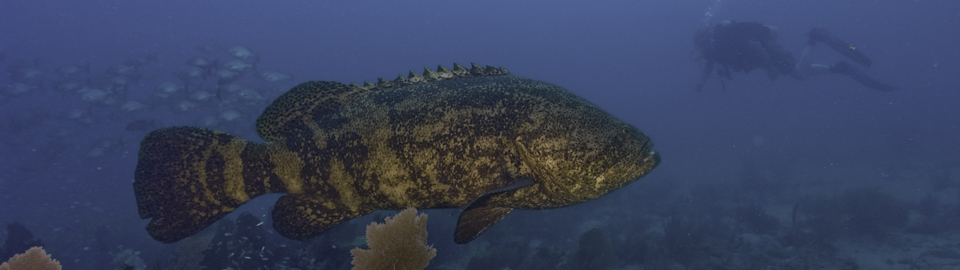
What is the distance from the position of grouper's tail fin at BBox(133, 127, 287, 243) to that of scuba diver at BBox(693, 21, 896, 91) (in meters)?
19.6

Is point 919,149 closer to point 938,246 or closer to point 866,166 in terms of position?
point 866,166

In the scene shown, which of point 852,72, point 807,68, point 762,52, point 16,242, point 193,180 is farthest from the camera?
point 807,68

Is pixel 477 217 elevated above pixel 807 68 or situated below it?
below

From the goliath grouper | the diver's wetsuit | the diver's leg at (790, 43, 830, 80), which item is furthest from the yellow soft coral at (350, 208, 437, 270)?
the diver's leg at (790, 43, 830, 80)

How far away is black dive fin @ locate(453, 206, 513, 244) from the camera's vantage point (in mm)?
2062

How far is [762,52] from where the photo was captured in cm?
1655

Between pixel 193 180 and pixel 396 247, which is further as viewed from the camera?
pixel 193 180

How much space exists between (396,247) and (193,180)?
1399 millimetres

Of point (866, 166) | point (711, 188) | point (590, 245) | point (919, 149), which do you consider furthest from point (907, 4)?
point (590, 245)

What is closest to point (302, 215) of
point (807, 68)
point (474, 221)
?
point (474, 221)

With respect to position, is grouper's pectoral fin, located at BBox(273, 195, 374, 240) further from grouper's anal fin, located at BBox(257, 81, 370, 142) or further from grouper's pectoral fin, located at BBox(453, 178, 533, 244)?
grouper's pectoral fin, located at BBox(453, 178, 533, 244)

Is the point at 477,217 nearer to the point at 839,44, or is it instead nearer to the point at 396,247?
the point at 396,247

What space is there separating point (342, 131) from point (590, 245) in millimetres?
7582

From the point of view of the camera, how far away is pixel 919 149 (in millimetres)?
28094
